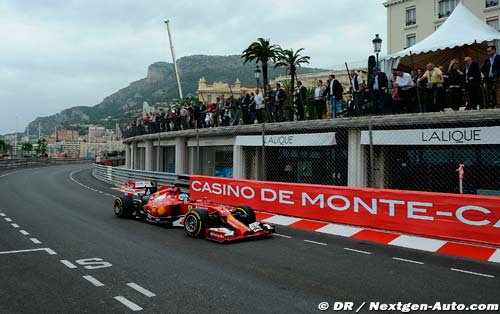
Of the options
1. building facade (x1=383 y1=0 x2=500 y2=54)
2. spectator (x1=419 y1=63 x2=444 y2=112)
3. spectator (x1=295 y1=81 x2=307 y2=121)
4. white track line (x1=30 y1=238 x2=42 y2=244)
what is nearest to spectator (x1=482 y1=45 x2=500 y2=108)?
spectator (x1=419 y1=63 x2=444 y2=112)

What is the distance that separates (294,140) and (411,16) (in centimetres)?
4013

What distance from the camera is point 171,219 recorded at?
1131 centimetres

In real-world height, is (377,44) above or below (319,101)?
above

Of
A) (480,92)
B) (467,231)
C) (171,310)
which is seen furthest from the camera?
(480,92)

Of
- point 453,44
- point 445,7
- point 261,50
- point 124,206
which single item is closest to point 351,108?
point 453,44

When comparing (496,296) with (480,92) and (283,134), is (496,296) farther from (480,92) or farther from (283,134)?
(283,134)

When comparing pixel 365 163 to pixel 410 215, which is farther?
pixel 365 163

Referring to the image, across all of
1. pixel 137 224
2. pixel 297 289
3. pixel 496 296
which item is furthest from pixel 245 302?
pixel 137 224

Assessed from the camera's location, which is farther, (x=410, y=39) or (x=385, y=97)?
(x=410, y=39)

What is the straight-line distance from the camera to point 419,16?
4719cm

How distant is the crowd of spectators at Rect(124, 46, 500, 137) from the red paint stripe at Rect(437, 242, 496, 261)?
3792 millimetres

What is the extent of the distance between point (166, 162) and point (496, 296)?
2359 centimetres

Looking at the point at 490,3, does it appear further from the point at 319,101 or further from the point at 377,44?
the point at 319,101

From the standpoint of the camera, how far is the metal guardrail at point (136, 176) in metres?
18.1
